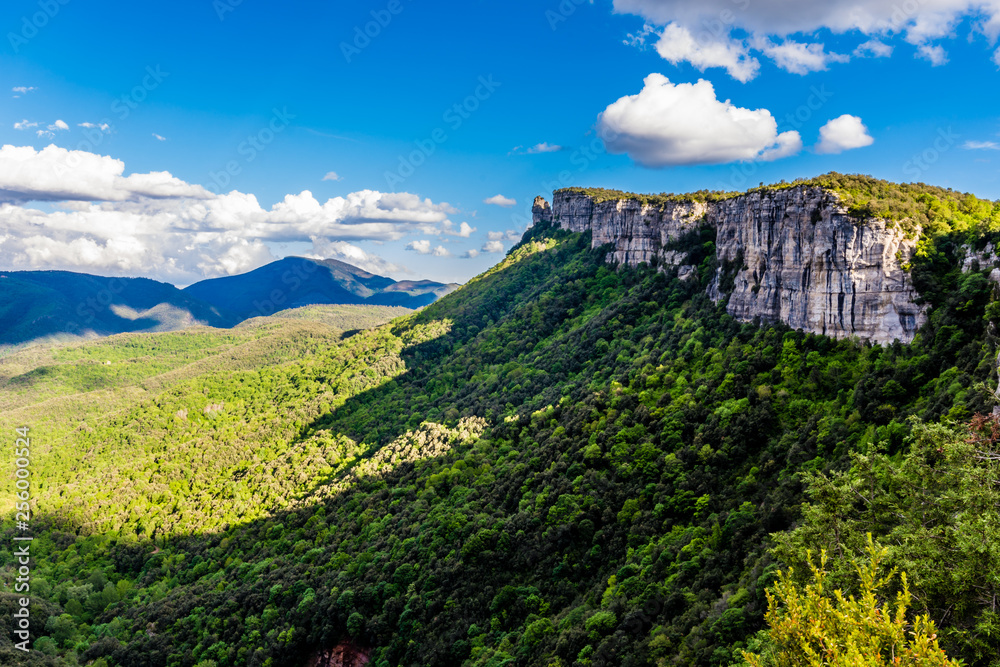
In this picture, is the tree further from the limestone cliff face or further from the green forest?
the limestone cliff face

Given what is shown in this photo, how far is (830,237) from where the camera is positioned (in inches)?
1811

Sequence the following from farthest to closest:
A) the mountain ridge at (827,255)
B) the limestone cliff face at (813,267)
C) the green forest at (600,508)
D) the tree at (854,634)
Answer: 1. the mountain ridge at (827,255)
2. the limestone cliff face at (813,267)
3. the green forest at (600,508)
4. the tree at (854,634)

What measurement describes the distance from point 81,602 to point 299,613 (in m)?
46.2

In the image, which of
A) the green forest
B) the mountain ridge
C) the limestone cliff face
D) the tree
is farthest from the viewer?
the mountain ridge

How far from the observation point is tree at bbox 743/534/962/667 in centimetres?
1310

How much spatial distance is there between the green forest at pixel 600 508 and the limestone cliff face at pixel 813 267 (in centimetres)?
163

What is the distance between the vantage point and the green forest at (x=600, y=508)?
20016 mm

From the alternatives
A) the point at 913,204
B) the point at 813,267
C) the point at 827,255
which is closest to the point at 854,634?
the point at 827,255

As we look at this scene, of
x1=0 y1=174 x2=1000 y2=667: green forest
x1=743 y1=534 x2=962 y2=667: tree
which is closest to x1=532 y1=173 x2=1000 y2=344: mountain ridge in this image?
x1=0 y1=174 x2=1000 y2=667: green forest

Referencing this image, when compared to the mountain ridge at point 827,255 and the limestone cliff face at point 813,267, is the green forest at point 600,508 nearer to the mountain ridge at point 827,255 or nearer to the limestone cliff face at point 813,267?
the mountain ridge at point 827,255

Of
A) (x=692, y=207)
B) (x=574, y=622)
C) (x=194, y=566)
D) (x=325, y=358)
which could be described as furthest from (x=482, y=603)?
(x=325, y=358)

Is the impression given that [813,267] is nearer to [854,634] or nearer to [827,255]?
[827,255]

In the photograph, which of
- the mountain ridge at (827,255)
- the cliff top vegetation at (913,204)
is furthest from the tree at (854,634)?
the cliff top vegetation at (913,204)

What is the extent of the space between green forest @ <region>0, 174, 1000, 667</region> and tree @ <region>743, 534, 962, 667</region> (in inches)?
4.5
